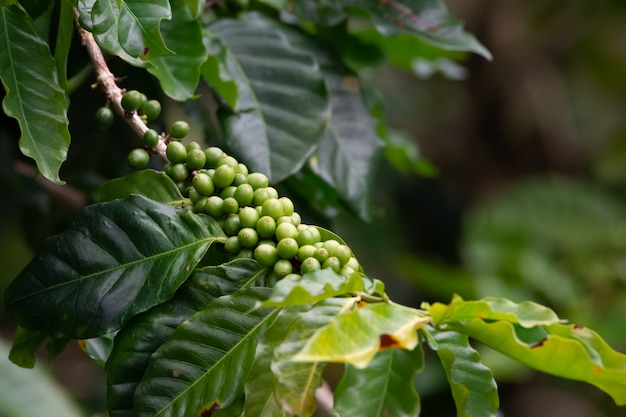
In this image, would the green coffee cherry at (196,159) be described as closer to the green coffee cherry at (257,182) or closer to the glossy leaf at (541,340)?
the green coffee cherry at (257,182)

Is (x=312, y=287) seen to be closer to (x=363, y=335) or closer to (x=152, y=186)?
(x=363, y=335)

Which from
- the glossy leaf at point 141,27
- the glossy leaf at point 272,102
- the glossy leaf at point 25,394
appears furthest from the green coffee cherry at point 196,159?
the glossy leaf at point 25,394

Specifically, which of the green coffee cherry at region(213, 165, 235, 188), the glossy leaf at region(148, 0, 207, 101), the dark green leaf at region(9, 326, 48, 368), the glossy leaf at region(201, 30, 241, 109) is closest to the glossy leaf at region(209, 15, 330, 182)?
the glossy leaf at region(201, 30, 241, 109)

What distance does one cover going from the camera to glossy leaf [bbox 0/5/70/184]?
71 cm

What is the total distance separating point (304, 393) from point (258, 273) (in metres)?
0.13

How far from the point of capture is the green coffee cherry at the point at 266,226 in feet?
2.24

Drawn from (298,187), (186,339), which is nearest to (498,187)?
(298,187)

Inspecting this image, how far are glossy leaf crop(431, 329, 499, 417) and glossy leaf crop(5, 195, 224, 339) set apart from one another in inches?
9.4

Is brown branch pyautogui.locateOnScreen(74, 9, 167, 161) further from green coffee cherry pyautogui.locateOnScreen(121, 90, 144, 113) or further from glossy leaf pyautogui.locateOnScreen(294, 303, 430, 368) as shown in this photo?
glossy leaf pyautogui.locateOnScreen(294, 303, 430, 368)

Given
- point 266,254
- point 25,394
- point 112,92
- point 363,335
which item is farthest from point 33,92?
point 25,394

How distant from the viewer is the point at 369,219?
1112 mm

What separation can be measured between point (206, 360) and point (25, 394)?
1.72 feet

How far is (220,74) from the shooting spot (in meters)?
0.96

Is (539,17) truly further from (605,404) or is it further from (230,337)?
(230,337)
